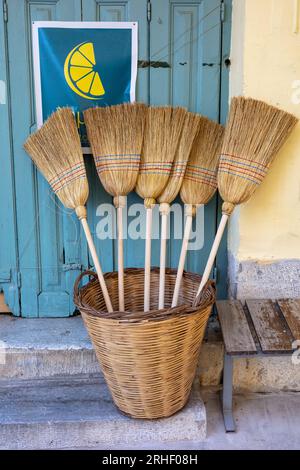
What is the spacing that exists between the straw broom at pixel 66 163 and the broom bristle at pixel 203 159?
454 millimetres

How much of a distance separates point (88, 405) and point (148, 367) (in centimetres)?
40

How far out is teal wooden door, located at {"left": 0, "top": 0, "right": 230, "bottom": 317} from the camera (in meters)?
2.04

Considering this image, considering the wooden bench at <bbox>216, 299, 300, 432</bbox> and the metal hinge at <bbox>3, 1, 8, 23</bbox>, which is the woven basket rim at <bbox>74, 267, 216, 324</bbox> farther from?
the metal hinge at <bbox>3, 1, 8, 23</bbox>

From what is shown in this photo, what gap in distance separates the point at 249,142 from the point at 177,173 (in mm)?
321

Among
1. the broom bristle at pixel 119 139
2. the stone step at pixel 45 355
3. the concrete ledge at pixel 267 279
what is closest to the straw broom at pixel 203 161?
the broom bristle at pixel 119 139

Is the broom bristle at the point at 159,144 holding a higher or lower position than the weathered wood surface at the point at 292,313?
higher

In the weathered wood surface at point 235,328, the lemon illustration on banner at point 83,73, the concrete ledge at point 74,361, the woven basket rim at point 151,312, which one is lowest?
the concrete ledge at point 74,361

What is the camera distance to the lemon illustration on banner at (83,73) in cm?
205

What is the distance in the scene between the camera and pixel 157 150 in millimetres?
1912

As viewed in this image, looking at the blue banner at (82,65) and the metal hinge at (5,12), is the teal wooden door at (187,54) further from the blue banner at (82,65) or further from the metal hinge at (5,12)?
the metal hinge at (5,12)

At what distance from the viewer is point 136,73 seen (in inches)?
82.0
